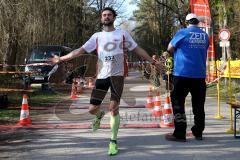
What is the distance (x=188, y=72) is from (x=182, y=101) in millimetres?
545

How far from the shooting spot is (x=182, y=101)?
26.9 feet

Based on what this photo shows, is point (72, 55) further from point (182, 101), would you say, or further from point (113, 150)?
point (182, 101)

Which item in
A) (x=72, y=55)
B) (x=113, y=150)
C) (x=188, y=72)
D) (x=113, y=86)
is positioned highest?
(x=72, y=55)

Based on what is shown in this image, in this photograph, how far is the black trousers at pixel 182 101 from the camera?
8.10 meters

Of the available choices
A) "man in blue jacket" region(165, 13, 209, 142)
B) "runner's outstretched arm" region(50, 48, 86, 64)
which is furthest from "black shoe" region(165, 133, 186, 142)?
"runner's outstretched arm" region(50, 48, 86, 64)

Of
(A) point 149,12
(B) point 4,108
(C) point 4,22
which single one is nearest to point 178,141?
(B) point 4,108

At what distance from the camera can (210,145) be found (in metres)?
7.72

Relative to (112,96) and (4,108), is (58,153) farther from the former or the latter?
(4,108)

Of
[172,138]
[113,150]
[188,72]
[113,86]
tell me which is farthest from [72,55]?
[172,138]

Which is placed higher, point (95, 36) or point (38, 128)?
point (95, 36)

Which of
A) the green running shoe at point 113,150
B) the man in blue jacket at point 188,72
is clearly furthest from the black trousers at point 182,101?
the green running shoe at point 113,150

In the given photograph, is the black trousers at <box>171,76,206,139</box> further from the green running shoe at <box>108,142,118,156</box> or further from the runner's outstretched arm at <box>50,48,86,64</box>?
the runner's outstretched arm at <box>50,48,86,64</box>

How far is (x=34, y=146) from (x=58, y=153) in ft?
2.73

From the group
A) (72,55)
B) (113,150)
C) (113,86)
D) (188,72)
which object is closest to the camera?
(113,150)
